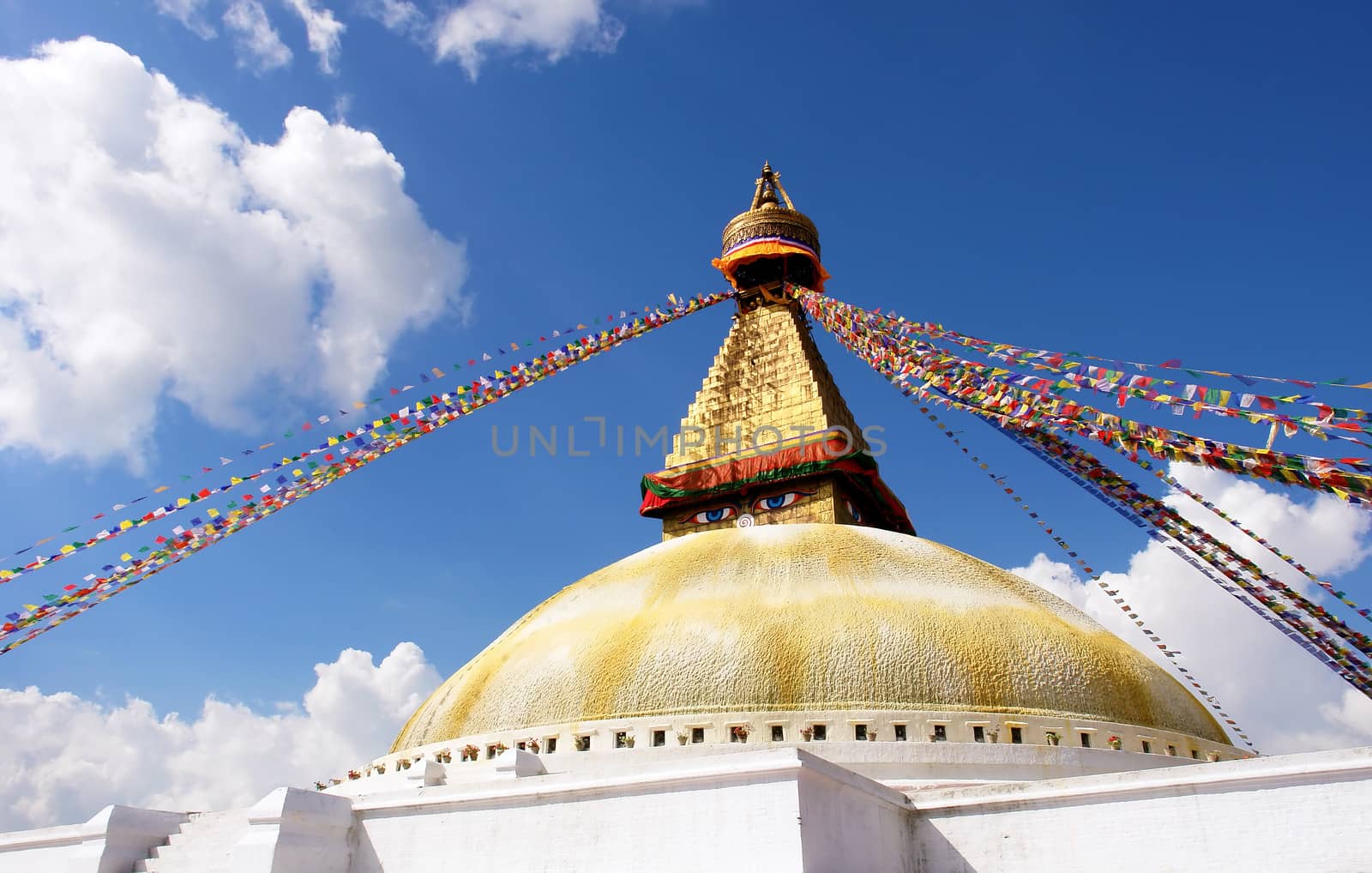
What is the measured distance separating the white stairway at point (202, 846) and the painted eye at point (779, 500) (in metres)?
8.98

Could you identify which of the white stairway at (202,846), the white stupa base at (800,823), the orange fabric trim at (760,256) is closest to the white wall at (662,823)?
the white stupa base at (800,823)

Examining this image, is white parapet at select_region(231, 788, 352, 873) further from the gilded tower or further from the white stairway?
the gilded tower

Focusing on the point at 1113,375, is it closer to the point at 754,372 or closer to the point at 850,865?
the point at 850,865

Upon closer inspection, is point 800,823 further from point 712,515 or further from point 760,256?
point 760,256

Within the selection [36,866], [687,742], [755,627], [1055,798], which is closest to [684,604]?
[755,627]

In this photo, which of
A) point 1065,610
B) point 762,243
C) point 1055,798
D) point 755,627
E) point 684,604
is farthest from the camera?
point 762,243

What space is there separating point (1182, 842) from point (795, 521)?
8669 millimetres

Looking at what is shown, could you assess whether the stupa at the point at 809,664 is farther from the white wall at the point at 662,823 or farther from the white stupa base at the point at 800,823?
the white wall at the point at 662,823

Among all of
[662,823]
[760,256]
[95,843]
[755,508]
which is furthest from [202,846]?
[760,256]

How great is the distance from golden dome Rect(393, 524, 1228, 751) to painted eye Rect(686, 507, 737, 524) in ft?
11.8

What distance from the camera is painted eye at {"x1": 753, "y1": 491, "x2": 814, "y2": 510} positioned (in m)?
15.5

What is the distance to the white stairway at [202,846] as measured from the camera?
8727 mm

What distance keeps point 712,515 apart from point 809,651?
632 centimetres

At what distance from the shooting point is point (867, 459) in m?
15.8
